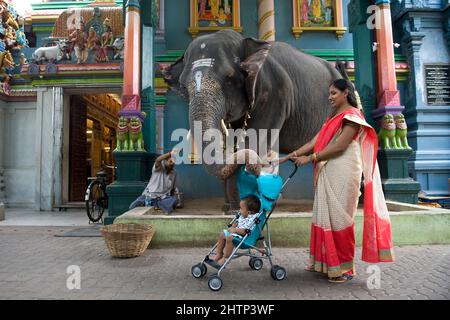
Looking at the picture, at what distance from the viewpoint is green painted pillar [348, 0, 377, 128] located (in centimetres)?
615

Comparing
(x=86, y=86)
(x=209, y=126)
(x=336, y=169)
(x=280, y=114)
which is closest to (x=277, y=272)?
(x=336, y=169)

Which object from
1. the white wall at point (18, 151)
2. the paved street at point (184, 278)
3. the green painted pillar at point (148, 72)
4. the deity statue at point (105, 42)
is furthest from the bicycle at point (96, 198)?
the deity statue at point (105, 42)

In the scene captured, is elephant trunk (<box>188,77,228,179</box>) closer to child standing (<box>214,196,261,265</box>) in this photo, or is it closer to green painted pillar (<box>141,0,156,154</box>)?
child standing (<box>214,196,261,265</box>)

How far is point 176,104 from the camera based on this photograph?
24.9ft

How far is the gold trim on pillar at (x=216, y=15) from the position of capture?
783 centimetres

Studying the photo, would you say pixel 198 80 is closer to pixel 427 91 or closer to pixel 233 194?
pixel 233 194

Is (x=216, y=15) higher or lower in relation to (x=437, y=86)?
higher

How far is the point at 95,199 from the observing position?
7.58m

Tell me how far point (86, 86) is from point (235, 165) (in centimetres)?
728

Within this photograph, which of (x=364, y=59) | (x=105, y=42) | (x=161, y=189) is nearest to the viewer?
(x=161, y=189)

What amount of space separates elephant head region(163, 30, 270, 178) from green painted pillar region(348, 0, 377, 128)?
112 inches

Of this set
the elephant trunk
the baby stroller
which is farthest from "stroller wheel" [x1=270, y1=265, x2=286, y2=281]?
the elephant trunk

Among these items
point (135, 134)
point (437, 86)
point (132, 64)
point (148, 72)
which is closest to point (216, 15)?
point (148, 72)

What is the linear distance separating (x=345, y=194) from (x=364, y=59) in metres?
4.49
